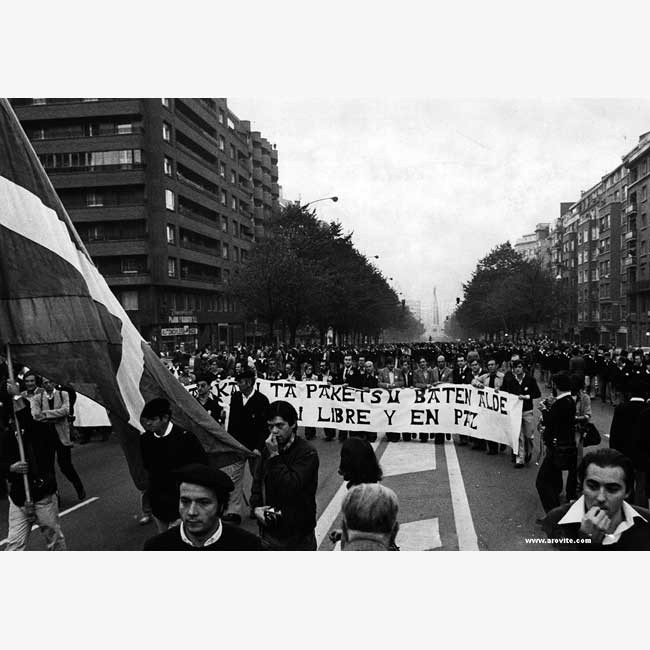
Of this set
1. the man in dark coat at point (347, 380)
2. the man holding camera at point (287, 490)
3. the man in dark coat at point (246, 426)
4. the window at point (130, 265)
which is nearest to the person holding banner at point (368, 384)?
the man in dark coat at point (347, 380)

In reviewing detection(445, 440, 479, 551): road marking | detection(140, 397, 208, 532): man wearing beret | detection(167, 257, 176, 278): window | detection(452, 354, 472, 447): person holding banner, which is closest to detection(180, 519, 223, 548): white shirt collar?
detection(140, 397, 208, 532): man wearing beret

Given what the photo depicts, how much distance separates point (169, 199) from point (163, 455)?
48114 millimetres

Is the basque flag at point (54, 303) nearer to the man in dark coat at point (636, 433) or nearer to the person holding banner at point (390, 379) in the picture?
the man in dark coat at point (636, 433)

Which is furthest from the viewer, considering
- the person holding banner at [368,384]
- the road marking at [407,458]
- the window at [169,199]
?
the window at [169,199]

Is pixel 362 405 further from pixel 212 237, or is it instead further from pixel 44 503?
pixel 212 237

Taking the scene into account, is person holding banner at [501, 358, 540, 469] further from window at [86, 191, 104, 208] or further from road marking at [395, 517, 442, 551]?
window at [86, 191, 104, 208]

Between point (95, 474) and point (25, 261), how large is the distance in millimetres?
5731

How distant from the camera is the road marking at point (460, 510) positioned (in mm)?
6090

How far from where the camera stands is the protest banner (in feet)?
38.0

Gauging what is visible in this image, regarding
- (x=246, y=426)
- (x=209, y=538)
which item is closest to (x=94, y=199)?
(x=246, y=426)

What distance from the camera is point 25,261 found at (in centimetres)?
545

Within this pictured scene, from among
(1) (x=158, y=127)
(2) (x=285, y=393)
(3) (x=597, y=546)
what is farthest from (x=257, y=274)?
(3) (x=597, y=546)

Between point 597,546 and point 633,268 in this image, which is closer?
point 597,546

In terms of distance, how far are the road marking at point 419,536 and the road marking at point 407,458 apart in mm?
2354
